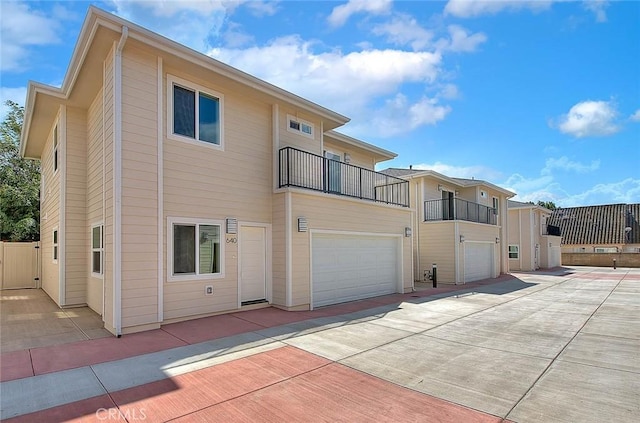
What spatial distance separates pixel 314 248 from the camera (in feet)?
32.6

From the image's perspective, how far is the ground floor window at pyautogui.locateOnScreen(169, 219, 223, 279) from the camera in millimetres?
7637

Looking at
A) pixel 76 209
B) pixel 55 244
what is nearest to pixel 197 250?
pixel 76 209

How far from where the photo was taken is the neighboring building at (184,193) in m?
6.96

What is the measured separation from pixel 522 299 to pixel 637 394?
802 cm

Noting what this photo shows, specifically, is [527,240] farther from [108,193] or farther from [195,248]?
→ [108,193]

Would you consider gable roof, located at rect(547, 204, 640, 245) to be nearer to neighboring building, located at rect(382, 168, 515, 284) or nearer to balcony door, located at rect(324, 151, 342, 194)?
neighboring building, located at rect(382, 168, 515, 284)

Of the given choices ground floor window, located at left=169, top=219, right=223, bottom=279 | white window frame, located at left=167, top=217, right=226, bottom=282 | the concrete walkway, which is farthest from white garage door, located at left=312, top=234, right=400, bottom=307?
ground floor window, located at left=169, top=219, right=223, bottom=279

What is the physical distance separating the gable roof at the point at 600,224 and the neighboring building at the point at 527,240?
8.85 metres

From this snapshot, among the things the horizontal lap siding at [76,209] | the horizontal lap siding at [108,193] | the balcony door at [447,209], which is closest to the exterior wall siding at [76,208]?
the horizontal lap siding at [76,209]

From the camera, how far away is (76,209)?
9922mm

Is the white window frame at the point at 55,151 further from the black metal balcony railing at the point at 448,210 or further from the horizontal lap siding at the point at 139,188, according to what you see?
the black metal balcony railing at the point at 448,210

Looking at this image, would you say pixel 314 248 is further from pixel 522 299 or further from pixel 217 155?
pixel 522 299

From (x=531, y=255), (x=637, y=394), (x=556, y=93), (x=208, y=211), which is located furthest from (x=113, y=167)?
(x=531, y=255)

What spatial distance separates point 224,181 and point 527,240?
2547 cm
